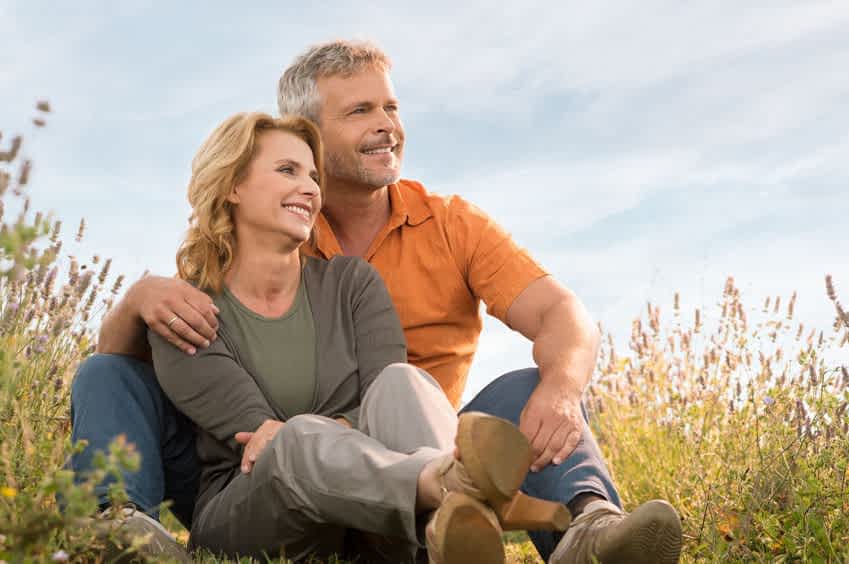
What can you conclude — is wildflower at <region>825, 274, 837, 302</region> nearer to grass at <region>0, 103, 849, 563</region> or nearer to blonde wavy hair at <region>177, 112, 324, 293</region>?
grass at <region>0, 103, 849, 563</region>

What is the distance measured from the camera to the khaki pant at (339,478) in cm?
231

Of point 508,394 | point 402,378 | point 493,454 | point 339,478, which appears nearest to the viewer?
point 493,454

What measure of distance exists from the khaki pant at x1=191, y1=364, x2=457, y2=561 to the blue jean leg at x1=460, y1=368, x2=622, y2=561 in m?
0.45

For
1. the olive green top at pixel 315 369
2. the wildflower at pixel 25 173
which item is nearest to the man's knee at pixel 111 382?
the olive green top at pixel 315 369

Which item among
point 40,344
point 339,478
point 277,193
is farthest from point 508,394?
point 40,344

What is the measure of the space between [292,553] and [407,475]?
770 millimetres

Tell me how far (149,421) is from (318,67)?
1.72 m

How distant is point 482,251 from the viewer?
3.81m

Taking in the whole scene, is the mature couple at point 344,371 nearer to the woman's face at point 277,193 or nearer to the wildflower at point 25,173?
the woman's face at point 277,193

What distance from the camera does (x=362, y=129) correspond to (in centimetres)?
398

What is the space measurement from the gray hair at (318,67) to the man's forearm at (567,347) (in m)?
1.37

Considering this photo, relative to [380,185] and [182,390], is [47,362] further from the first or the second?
[380,185]

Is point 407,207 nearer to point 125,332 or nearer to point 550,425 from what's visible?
point 125,332

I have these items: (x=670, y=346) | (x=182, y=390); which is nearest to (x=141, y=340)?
(x=182, y=390)
